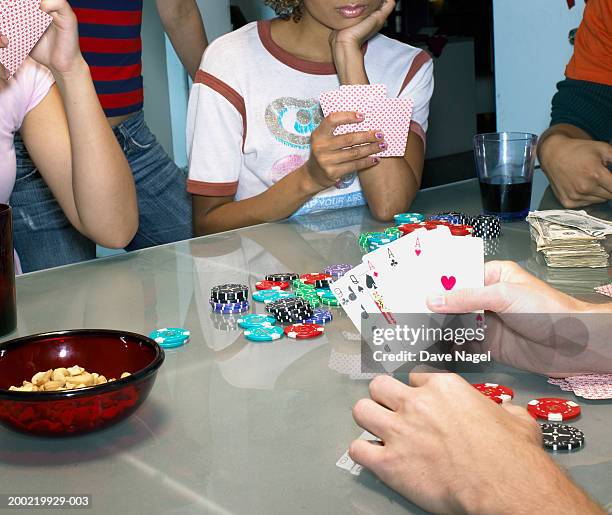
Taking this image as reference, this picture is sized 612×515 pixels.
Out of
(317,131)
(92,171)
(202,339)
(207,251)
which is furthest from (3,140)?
(202,339)

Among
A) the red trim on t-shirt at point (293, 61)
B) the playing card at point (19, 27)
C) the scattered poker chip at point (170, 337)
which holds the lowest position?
the scattered poker chip at point (170, 337)

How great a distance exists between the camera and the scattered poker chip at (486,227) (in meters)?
1.70

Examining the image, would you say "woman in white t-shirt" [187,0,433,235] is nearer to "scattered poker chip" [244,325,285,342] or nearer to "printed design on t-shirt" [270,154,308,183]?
"printed design on t-shirt" [270,154,308,183]

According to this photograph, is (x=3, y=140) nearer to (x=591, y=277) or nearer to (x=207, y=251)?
(x=207, y=251)

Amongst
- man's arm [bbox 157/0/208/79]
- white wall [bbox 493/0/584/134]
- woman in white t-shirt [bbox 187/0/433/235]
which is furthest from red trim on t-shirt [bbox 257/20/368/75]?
white wall [bbox 493/0/584/134]

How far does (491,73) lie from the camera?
7.68m

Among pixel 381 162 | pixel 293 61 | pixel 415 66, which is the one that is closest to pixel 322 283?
pixel 381 162

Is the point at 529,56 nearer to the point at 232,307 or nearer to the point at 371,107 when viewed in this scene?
the point at 371,107

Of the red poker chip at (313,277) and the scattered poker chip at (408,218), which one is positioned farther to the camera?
the scattered poker chip at (408,218)

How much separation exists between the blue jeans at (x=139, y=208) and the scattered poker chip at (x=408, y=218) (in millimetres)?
836

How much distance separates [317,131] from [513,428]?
1190 mm

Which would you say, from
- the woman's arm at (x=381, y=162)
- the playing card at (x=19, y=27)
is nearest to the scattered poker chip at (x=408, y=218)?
the woman's arm at (x=381, y=162)

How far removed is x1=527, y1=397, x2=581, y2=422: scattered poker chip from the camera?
93 centimetres

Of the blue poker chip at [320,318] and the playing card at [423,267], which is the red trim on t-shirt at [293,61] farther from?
the playing card at [423,267]
